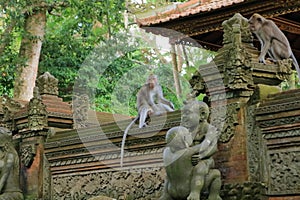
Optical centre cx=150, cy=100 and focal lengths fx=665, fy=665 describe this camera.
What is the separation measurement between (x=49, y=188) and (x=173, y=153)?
4.14 meters

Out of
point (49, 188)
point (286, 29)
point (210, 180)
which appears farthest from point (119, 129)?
point (286, 29)

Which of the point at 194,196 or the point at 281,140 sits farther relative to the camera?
the point at 281,140

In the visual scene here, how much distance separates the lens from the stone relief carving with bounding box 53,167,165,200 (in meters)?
9.88

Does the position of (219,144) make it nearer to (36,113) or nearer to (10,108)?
(36,113)

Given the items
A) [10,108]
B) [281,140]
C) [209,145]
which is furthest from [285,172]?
[10,108]

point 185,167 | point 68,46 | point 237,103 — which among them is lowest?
point 185,167

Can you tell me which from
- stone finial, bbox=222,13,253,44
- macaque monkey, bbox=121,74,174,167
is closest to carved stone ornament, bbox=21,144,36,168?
macaque monkey, bbox=121,74,174,167

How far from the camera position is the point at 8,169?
434 inches

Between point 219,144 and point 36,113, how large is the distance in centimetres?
406

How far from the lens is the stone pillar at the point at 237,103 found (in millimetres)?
8492

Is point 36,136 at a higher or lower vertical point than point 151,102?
lower

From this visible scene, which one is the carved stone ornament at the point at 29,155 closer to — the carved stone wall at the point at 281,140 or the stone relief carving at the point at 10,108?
the stone relief carving at the point at 10,108

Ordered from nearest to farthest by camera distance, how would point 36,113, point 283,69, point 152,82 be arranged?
1. point 283,69
2. point 152,82
3. point 36,113

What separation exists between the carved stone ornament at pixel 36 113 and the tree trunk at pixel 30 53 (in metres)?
5.76
